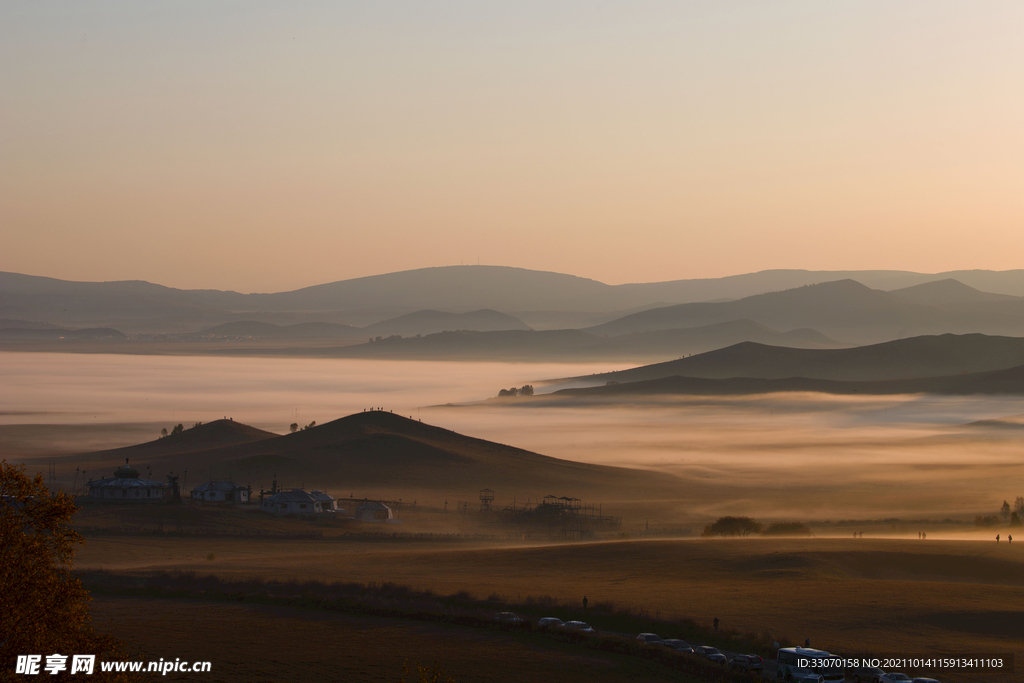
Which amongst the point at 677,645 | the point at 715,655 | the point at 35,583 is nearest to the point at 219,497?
the point at 677,645

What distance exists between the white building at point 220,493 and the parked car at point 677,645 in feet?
149

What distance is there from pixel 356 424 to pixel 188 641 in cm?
7332

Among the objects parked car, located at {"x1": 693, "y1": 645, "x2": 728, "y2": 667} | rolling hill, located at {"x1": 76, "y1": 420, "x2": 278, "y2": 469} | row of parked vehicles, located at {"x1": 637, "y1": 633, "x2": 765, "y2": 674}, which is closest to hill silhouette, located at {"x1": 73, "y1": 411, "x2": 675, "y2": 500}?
rolling hill, located at {"x1": 76, "y1": 420, "x2": 278, "y2": 469}

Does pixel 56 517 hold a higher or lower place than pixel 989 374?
lower

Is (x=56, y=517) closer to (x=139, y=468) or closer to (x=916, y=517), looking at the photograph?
(x=916, y=517)

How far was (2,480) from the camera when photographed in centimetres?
1404

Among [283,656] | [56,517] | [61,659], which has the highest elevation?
[56,517]

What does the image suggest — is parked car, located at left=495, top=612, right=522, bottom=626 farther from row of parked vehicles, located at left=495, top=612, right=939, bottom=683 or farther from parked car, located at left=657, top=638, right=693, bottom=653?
parked car, located at left=657, top=638, right=693, bottom=653

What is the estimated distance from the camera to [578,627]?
31.6 m

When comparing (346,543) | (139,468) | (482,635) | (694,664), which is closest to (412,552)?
(346,543)

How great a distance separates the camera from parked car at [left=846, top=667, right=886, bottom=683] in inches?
1007

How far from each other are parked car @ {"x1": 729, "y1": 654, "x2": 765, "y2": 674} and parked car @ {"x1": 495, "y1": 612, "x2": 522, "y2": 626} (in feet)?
24.3

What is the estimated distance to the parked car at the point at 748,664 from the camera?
27.0m

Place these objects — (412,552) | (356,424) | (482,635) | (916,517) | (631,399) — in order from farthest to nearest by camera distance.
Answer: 1. (631,399)
2. (356,424)
3. (916,517)
4. (412,552)
5. (482,635)
